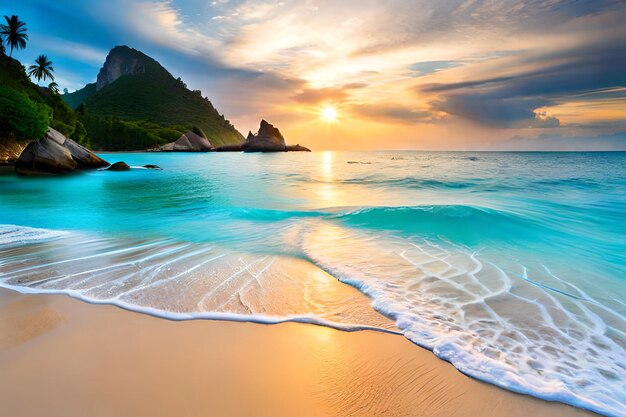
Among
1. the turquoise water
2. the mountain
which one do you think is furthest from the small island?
the turquoise water

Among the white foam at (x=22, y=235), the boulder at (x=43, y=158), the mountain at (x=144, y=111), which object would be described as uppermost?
the mountain at (x=144, y=111)

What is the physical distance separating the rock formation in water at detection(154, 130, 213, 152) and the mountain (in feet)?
11.6

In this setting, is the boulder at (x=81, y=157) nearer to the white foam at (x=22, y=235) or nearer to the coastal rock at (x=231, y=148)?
the white foam at (x=22, y=235)

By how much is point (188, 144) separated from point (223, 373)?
132178 millimetres

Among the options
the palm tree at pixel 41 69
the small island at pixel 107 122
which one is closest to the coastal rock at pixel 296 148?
the small island at pixel 107 122

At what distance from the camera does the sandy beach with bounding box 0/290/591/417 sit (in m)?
2.29

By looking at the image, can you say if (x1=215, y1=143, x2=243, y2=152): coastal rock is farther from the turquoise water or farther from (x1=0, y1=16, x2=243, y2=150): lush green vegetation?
the turquoise water

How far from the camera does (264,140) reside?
14762 centimetres

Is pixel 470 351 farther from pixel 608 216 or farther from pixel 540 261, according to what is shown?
pixel 608 216

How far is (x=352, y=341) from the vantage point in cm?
322

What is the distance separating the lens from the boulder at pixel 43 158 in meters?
23.9

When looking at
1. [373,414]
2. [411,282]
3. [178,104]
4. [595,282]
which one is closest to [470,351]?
[373,414]

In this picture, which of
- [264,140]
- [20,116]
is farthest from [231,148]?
[20,116]

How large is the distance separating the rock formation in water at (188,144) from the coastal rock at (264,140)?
65.6 feet
